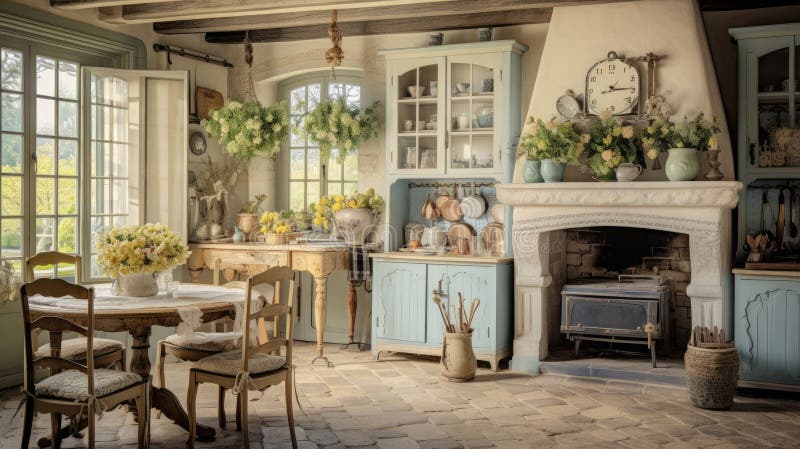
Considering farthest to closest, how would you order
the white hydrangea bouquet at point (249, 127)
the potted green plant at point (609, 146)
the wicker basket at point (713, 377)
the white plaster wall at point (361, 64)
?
the white hydrangea bouquet at point (249, 127)
the white plaster wall at point (361, 64)
the potted green plant at point (609, 146)
the wicker basket at point (713, 377)

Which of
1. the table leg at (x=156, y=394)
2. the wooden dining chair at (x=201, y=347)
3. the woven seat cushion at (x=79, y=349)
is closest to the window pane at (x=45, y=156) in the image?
the woven seat cushion at (x=79, y=349)

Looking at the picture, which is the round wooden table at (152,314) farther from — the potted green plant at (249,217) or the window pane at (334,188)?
the window pane at (334,188)

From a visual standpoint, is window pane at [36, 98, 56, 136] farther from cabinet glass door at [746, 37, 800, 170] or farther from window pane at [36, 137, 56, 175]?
cabinet glass door at [746, 37, 800, 170]

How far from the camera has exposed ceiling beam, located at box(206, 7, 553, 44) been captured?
628 cm

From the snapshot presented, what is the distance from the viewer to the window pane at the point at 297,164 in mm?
7520

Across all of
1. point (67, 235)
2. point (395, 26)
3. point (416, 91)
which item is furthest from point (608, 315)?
point (67, 235)

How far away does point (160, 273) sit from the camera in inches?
175

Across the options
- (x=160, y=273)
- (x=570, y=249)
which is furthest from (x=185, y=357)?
(x=570, y=249)

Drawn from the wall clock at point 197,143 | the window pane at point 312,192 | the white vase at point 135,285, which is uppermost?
the wall clock at point 197,143

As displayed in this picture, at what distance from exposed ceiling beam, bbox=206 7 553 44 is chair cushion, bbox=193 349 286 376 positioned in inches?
140

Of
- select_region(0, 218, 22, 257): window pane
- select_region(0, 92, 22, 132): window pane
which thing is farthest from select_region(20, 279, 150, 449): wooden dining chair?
select_region(0, 92, 22, 132): window pane

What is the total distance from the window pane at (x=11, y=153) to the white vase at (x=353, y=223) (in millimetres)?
2539

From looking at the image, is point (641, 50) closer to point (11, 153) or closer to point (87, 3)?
point (87, 3)

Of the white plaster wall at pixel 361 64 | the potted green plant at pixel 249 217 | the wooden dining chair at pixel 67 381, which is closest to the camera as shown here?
the wooden dining chair at pixel 67 381
